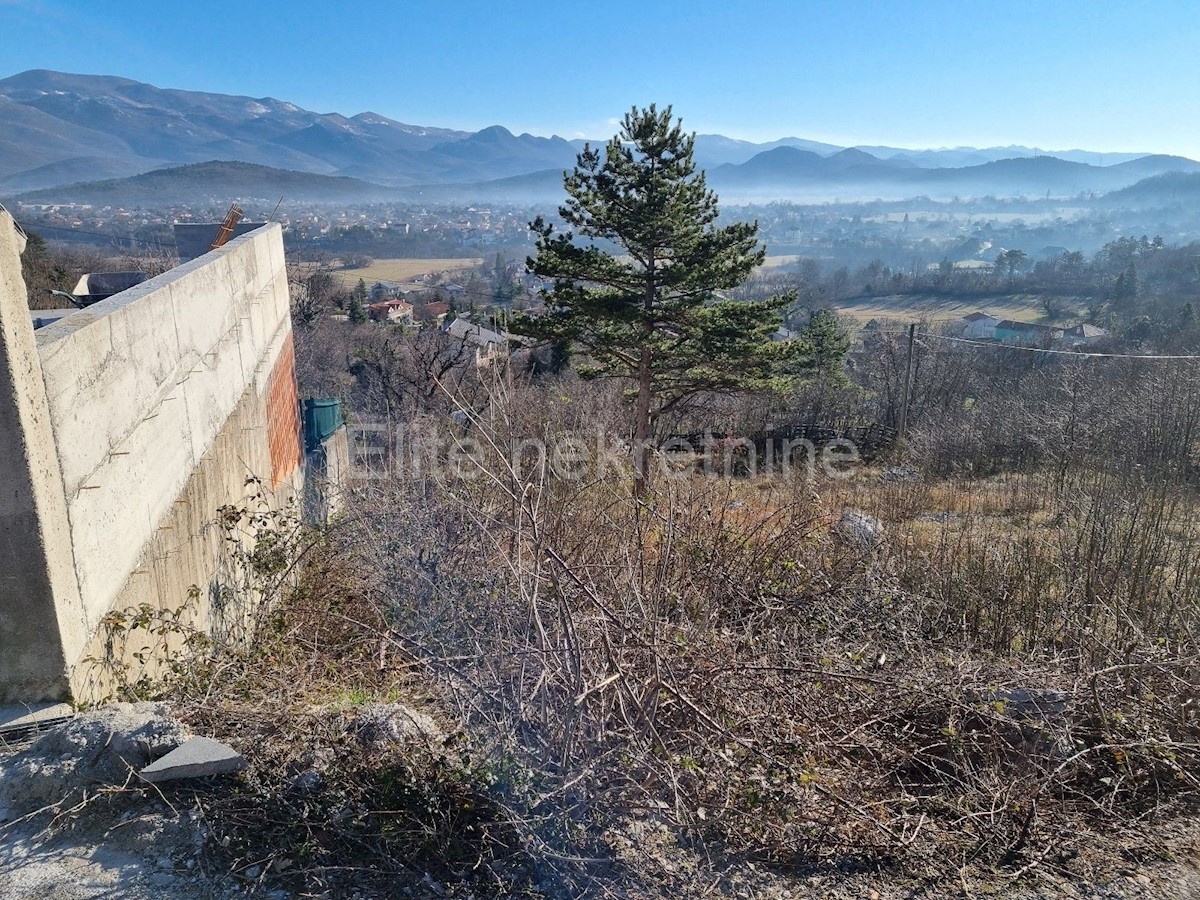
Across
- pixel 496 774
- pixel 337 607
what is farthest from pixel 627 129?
pixel 496 774

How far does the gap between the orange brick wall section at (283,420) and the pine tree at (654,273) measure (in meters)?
5.89

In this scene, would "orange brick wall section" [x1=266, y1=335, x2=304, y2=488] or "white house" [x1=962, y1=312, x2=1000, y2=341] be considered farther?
"white house" [x1=962, y1=312, x2=1000, y2=341]

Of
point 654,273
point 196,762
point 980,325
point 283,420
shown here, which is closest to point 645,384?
point 654,273

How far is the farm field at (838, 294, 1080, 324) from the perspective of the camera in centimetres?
5360

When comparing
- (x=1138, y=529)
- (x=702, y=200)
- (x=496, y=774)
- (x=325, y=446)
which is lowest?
(x=325, y=446)

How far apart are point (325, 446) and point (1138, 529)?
27.7ft

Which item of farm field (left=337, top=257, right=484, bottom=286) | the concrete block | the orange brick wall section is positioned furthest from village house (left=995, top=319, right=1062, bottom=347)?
farm field (left=337, top=257, right=484, bottom=286)

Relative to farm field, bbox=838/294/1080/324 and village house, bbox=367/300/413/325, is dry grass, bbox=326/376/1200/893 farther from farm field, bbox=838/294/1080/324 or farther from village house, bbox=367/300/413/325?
farm field, bbox=838/294/1080/324

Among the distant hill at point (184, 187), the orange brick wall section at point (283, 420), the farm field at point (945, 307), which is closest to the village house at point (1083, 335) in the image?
the farm field at point (945, 307)

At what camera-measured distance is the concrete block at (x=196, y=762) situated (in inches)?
94.3

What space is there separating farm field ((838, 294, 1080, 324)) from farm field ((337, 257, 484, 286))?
3708 centimetres

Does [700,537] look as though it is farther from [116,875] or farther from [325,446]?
[325,446]

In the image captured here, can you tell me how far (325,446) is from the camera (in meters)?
9.59

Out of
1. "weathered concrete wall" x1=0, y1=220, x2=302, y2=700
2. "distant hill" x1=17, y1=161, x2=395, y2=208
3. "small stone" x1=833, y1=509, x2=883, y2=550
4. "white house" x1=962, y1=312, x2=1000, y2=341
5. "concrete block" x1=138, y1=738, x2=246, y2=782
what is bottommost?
"white house" x1=962, y1=312, x2=1000, y2=341
